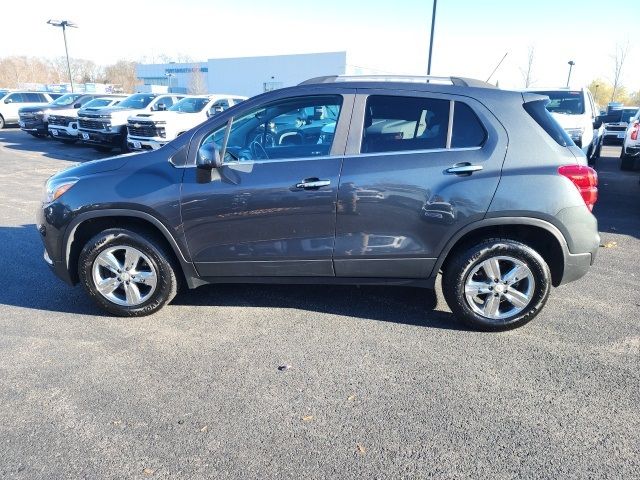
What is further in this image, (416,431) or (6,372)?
(6,372)

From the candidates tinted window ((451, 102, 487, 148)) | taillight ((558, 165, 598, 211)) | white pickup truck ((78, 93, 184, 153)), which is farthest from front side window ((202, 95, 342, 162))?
white pickup truck ((78, 93, 184, 153))

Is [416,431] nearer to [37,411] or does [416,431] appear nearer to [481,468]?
[481,468]

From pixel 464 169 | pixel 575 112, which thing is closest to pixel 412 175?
pixel 464 169

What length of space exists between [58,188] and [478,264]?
335 cm

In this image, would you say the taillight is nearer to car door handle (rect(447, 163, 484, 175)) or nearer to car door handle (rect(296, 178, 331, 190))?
car door handle (rect(447, 163, 484, 175))

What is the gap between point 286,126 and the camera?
371 cm

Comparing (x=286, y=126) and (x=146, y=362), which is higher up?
(x=286, y=126)

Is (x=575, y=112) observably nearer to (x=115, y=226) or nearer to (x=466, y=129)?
(x=466, y=129)

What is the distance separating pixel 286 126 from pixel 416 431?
95.2 inches

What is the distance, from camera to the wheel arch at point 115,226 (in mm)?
3598

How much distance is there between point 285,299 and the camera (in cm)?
419

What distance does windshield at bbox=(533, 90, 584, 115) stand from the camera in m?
9.73

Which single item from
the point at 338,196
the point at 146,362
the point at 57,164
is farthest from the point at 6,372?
the point at 57,164

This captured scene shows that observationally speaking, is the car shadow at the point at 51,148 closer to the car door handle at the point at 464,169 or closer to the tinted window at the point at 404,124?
the tinted window at the point at 404,124
